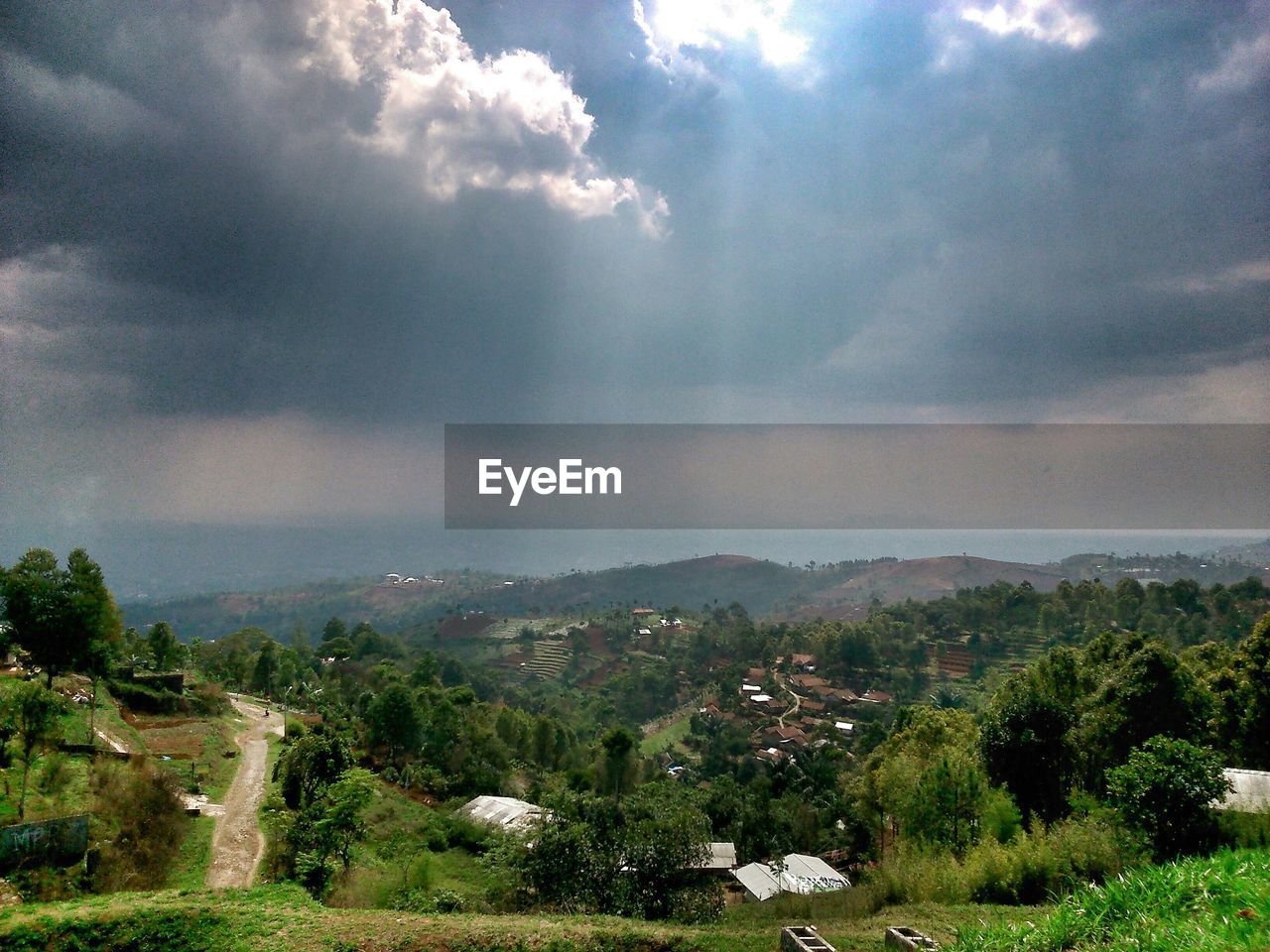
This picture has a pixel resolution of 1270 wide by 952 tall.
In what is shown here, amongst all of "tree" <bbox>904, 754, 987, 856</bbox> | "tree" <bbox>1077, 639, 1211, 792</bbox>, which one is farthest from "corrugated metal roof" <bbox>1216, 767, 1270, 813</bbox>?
"tree" <bbox>904, 754, 987, 856</bbox>

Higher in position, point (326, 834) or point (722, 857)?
point (326, 834)

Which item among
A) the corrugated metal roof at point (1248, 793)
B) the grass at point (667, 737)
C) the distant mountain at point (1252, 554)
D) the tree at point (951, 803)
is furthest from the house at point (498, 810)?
the distant mountain at point (1252, 554)

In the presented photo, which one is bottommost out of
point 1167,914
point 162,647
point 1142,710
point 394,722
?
point 394,722

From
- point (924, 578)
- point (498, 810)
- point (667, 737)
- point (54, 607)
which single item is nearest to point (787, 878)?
point (498, 810)

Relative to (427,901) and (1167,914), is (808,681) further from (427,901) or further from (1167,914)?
(1167,914)

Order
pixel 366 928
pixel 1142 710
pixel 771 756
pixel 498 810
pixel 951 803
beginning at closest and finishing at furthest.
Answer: pixel 366 928 → pixel 951 803 → pixel 1142 710 → pixel 498 810 → pixel 771 756

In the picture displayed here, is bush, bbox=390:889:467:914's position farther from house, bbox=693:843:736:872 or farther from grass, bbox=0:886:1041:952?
house, bbox=693:843:736:872
